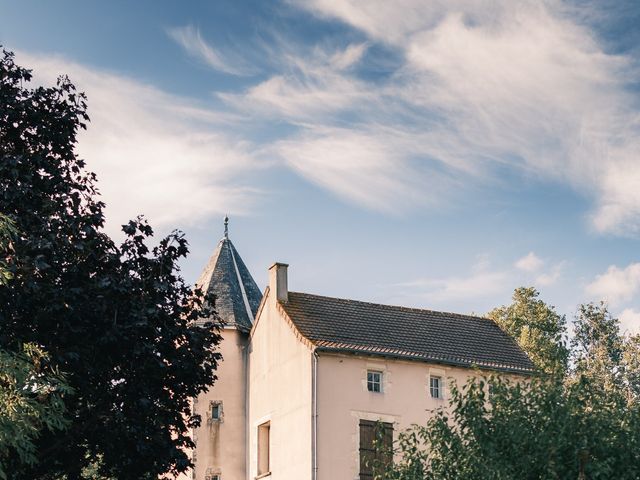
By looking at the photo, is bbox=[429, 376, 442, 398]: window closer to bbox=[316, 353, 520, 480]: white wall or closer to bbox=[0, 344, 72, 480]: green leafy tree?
bbox=[316, 353, 520, 480]: white wall

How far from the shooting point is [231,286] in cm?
3962

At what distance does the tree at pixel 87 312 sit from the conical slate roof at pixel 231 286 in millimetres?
17826

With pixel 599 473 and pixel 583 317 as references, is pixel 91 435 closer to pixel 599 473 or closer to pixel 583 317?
pixel 599 473

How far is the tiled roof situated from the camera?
38.4 meters

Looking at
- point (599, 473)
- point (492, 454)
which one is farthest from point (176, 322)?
point (599, 473)

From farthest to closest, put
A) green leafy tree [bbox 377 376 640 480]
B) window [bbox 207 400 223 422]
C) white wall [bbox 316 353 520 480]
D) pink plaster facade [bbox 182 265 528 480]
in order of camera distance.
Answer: window [bbox 207 400 223 422] → pink plaster facade [bbox 182 265 528 480] → white wall [bbox 316 353 520 480] → green leafy tree [bbox 377 376 640 480]

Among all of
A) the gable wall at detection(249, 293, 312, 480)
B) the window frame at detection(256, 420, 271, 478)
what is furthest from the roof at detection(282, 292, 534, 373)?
the window frame at detection(256, 420, 271, 478)

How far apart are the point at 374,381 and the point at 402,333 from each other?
119 inches

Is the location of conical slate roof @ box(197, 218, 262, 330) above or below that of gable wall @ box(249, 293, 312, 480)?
above

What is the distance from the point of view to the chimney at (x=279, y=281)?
3488 cm

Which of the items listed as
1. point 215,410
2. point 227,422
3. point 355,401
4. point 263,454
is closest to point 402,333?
point 355,401

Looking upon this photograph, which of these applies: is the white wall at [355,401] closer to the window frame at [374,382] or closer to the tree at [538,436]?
the window frame at [374,382]

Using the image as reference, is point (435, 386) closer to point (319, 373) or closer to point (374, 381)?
point (374, 381)

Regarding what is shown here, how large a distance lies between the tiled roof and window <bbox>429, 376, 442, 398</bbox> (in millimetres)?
8286
